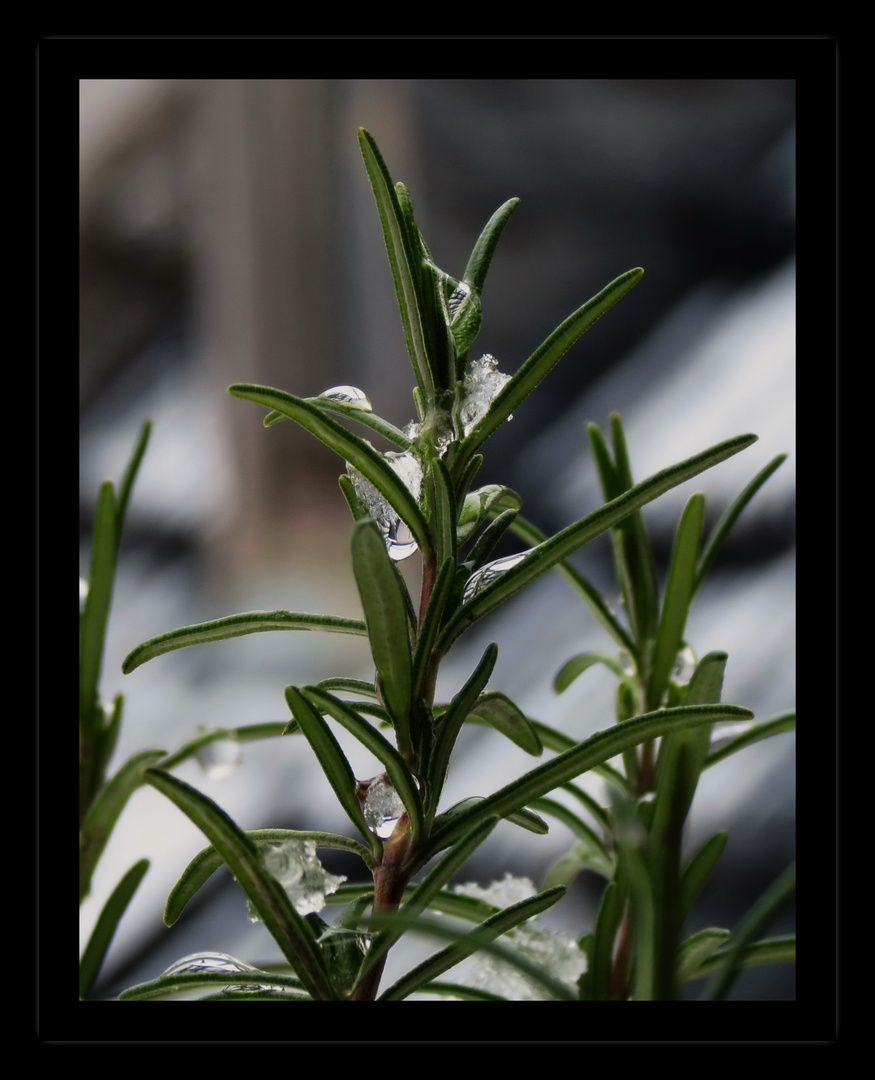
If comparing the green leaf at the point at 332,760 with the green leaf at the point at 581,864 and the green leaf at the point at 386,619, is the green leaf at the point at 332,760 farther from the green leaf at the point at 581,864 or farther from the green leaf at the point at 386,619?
the green leaf at the point at 581,864

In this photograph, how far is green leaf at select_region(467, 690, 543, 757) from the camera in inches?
14.5

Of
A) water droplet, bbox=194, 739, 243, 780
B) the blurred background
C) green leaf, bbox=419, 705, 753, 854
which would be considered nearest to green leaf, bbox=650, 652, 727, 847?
green leaf, bbox=419, 705, 753, 854

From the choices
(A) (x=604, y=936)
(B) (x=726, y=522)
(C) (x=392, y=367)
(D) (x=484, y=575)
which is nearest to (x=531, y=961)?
(A) (x=604, y=936)

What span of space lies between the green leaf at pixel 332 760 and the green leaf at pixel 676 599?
0.23 meters

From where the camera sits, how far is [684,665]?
22.1 inches

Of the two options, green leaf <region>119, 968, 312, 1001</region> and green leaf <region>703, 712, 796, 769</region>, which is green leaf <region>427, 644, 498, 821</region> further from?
green leaf <region>703, 712, 796, 769</region>

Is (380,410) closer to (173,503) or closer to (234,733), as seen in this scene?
(173,503)

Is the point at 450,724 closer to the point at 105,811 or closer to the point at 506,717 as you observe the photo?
the point at 506,717

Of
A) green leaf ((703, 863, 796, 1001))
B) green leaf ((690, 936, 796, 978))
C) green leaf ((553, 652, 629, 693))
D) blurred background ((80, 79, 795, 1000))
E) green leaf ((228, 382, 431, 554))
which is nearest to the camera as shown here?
green leaf ((703, 863, 796, 1001))

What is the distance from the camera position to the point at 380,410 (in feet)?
6.19

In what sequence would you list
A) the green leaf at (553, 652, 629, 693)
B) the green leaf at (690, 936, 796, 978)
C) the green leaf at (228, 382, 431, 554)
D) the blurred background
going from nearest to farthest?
1. the green leaf at (228, 382, 431, 554)
2. the green leaf at (690, 936, 796, 978)
3. the green leaf at (553, 652, 629, 693)
4. the blurred background

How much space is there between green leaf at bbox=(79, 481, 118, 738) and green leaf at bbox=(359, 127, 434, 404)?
23 cm
